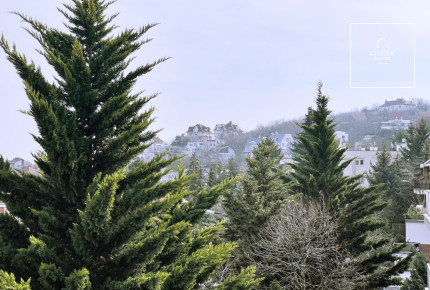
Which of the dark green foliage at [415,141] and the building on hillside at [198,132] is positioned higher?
the building on hillside at [198,132]

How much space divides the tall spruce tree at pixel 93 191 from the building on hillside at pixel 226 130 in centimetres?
10292

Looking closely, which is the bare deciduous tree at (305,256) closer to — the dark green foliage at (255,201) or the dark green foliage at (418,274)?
the dark green foliage at (255,201)

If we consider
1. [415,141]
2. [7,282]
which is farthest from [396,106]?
[7,282]

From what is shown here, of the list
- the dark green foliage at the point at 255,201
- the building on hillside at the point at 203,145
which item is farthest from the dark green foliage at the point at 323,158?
the building on hillside at the point at 203,145

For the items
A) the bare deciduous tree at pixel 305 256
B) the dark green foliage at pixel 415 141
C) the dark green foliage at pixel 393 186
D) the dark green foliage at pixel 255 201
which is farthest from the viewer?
the dark green foliage at pixel 415 141

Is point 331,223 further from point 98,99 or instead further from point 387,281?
point 98,99

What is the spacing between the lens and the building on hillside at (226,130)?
112 m

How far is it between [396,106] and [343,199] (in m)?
109

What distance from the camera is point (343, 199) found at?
1822 centimetres

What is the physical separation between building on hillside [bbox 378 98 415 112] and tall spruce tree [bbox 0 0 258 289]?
11905cm

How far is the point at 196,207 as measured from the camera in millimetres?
7113

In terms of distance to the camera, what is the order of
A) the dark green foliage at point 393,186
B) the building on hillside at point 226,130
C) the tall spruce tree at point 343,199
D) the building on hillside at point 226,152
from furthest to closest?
1. the building on hillside at point 226,130
2. the building on hillside at point 226,152
3. the dark green foliage at point 393,186
4. the tall spruce tree at point 343,199

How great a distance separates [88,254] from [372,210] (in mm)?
15169

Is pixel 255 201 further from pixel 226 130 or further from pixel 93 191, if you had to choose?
pixel 226 130
